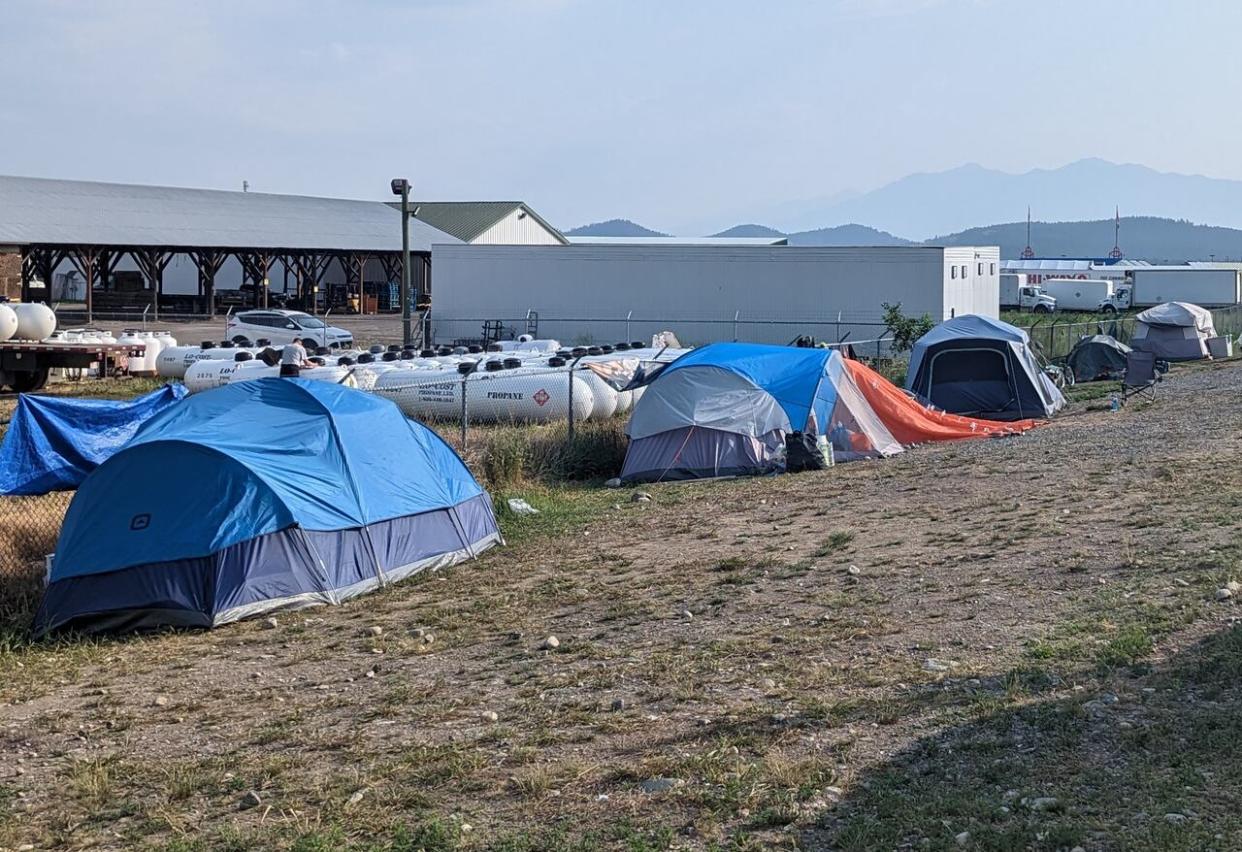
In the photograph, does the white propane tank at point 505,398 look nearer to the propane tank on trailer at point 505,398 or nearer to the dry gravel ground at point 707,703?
the propane tank on trailer at point 505,398

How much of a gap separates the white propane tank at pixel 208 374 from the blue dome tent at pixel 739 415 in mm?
11699

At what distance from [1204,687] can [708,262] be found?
116 feet

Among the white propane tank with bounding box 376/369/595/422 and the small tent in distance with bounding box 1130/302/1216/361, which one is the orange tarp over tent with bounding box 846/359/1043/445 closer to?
the white propane tank with bounding box 376/369/595/422

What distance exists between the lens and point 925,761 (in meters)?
6.80

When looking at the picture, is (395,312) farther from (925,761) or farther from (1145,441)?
(925,761)

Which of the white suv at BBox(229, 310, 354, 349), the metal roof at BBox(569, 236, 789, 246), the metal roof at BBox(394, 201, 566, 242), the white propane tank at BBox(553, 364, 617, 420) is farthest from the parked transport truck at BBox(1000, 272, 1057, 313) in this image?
the white propane tank at BBox(553, 364, 617, 420)

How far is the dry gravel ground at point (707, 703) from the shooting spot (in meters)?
6.24

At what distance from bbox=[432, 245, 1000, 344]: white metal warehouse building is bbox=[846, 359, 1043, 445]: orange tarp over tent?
17.4 meters

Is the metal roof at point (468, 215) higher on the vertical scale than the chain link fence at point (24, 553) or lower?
higher

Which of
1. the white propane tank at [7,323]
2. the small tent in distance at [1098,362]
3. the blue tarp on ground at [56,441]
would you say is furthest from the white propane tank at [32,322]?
the small tent in distance at [1098,362]

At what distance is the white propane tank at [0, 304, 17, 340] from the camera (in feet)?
98.8

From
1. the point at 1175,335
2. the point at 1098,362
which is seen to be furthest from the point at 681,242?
→ the point at 1098,362

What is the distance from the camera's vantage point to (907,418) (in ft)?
70.1

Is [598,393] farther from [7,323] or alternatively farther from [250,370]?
[7,323]
